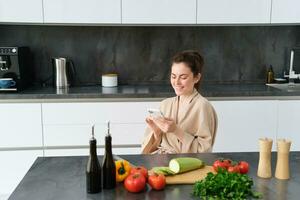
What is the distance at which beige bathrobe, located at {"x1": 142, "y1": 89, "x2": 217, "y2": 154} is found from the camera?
1.88 m

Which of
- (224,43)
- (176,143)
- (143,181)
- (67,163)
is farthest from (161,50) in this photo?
(143,181)

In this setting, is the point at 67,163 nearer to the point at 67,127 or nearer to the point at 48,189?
the point at 48,189

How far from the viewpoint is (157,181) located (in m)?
1.32

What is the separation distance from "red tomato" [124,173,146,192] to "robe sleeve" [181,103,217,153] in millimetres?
585

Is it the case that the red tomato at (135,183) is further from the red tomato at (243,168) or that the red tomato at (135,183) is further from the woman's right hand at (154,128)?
the woman's right hand at (154,128)

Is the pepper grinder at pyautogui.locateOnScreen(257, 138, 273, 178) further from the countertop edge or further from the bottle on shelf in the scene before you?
the bottle on shelf

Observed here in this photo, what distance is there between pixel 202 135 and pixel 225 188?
68 cm
